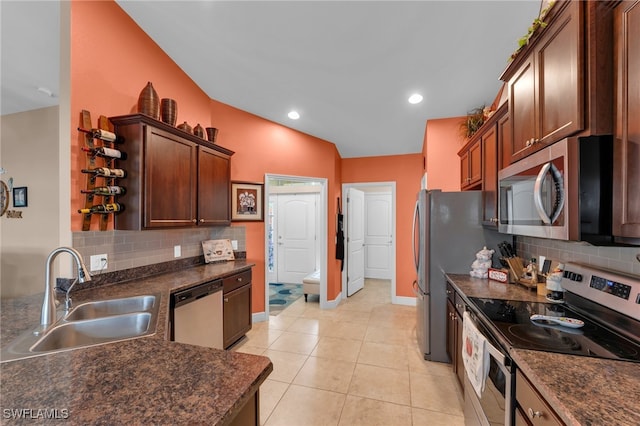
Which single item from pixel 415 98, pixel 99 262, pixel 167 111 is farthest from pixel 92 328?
pixel 415 98

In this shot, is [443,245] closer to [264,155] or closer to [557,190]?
[557,190]

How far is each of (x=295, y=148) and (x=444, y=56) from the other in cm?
233

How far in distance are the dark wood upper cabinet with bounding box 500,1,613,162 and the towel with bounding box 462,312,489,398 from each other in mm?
1078

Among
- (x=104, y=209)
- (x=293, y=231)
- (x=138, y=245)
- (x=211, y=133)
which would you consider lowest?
(x=293, y=231)

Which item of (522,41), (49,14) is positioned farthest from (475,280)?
(49,14)

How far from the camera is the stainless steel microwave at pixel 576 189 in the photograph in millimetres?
1076

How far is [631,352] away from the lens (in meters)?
1.08

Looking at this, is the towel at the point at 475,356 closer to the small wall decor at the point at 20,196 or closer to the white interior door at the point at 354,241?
the white interior door at the point at 354,241

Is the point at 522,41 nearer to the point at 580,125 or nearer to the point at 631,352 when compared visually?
the point at 580,125

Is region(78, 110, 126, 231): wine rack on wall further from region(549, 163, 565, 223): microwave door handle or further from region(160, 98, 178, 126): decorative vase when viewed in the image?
region(549, 163, 565, 223): microwave door handle

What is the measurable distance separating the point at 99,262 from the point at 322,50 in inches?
97.4

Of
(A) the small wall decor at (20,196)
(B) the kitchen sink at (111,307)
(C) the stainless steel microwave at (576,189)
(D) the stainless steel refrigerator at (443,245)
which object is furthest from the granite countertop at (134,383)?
(A) the small wall decor at (20,196)

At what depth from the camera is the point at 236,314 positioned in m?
2.94

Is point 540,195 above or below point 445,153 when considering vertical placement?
below
